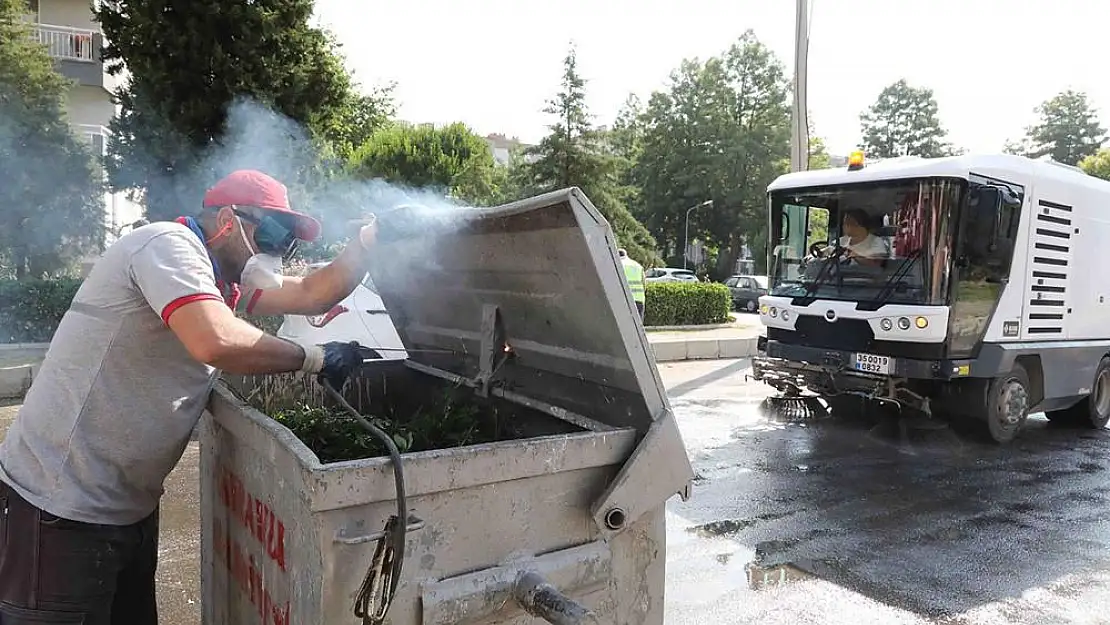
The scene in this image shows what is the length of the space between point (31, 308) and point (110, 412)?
10.2 metres

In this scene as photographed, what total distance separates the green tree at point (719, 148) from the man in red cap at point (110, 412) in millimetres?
41381

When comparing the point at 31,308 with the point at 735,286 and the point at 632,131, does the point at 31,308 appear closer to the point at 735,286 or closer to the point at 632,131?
the point at 735,286

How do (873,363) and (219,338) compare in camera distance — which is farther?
(873,363)

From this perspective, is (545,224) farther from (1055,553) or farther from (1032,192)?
(1032,192)

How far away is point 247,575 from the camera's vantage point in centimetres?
221

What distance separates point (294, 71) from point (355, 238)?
30.9 feet

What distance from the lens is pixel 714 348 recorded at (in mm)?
12727

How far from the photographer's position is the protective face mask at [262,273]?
2.50m

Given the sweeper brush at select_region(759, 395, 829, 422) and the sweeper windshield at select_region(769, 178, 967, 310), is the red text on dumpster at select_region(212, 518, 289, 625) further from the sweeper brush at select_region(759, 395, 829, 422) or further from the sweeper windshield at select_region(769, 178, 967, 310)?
the sweeper brush at select_region(759, 395, 829, 422)

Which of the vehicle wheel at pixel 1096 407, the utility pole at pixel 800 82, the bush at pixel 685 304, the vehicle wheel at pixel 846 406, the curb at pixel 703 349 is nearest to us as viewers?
the vehicle wheel at pixel 1096 407

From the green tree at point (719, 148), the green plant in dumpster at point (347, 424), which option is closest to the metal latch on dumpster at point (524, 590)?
the green plant in dumpster at point (347, 424)

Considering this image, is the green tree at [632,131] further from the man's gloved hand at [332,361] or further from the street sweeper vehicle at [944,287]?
the man's gloved hand at [332,361]

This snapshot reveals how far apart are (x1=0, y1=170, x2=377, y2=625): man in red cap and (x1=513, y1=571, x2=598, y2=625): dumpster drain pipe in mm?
834

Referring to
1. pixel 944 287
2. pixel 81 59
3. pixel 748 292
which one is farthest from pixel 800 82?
pixel 748 292
